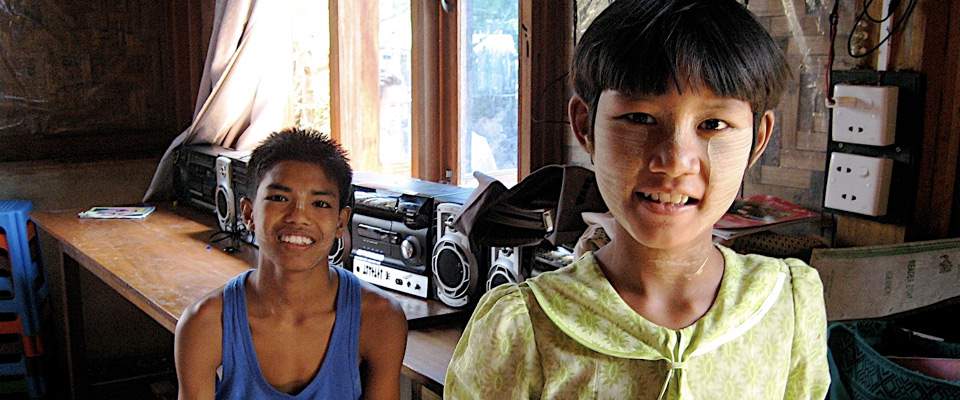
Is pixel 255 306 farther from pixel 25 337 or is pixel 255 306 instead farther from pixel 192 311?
pixel 25 337

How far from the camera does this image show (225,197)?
105 inches

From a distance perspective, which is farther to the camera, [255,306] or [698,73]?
[255,306]

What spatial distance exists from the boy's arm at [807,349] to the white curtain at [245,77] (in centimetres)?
242

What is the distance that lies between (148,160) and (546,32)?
75.6 inches

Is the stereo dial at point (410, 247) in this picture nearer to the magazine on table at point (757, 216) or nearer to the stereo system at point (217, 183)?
the stereo system at point (217, 183)

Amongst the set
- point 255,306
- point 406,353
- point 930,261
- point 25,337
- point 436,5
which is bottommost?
point 25,337

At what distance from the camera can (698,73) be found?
0.75 metres

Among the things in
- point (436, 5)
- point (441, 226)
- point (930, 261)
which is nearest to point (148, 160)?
point (436, 5)

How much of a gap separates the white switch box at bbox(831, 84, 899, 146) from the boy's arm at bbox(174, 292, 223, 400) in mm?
1046

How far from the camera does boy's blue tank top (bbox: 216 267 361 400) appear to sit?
1.51 metres

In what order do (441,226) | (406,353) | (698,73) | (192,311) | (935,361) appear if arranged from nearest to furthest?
(698,73), (935,361), (192,311), (406,353), (441,226)

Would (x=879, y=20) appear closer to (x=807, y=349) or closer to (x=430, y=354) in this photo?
(x=807, y=349)

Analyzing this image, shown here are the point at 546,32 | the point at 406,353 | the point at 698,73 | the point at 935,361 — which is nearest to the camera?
the point at 698,73

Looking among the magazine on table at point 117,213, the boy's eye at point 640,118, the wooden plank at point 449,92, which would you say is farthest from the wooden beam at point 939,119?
the magazine on table at point 117,213
